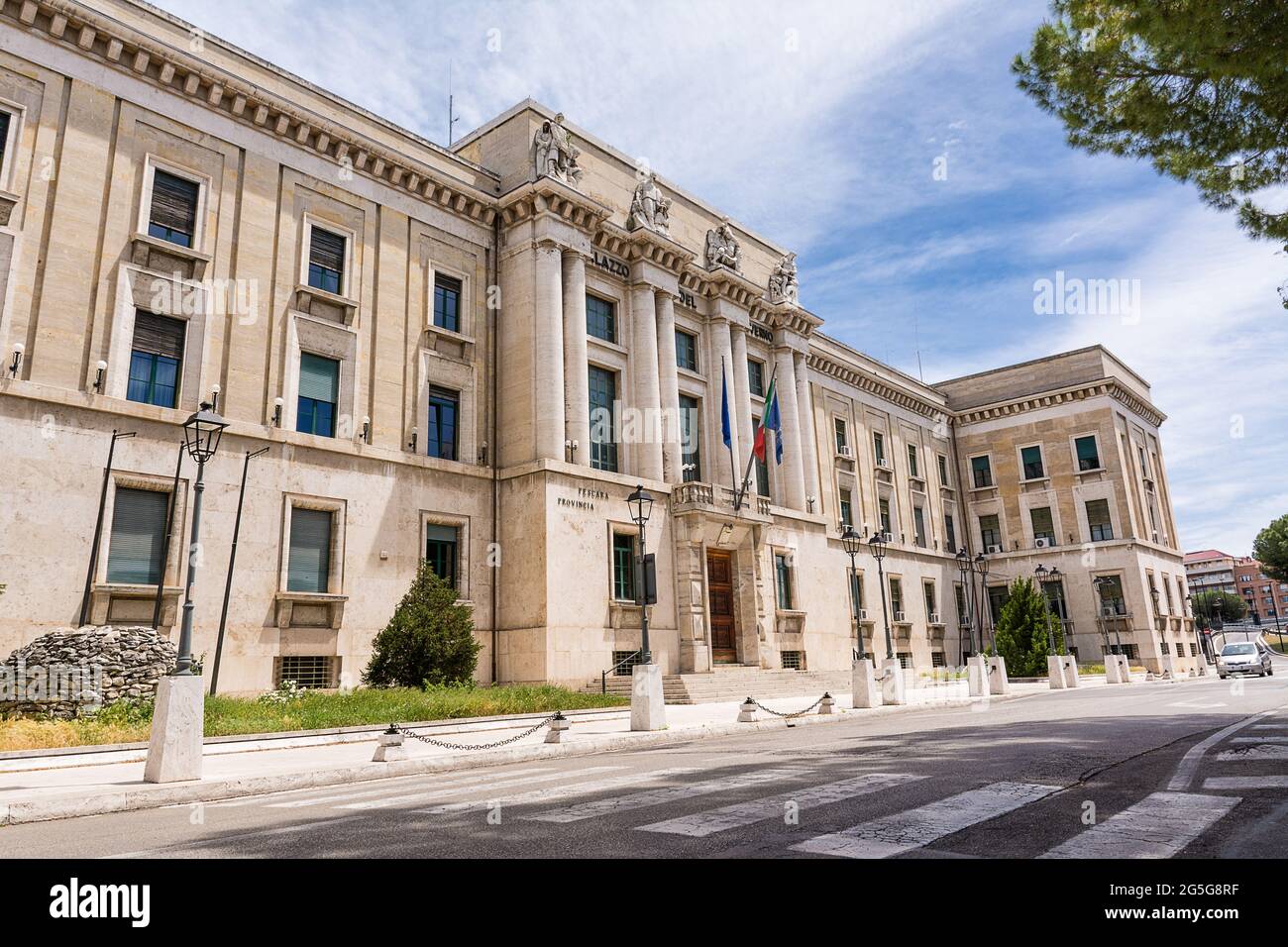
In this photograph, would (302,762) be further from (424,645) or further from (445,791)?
(424,645)

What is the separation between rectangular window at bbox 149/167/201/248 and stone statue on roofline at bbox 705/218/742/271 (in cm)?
1845

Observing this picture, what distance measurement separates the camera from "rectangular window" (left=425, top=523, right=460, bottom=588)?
24172 mm

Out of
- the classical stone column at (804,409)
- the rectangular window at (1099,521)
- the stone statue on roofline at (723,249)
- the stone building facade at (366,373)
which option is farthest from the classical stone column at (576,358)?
the rectangular window at (1099,521)

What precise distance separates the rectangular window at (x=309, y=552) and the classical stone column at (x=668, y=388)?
11634 mm

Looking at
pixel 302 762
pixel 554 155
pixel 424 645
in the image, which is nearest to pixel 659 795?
pixel 302 762

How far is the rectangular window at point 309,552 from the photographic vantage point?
2108cm

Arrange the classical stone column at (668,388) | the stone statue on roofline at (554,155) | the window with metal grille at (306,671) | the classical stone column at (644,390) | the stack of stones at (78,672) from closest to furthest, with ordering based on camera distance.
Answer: the stack of stones at (78,672)
the window with metal grille at (306,671)
the stone statue on roofline at (554,155)
the classical stone column at (644,390)
the classical stone column at (668,388)

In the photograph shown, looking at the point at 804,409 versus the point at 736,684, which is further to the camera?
the point at 804,409

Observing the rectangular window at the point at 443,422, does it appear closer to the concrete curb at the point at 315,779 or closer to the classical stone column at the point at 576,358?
the classical stone column at the point at 576,358

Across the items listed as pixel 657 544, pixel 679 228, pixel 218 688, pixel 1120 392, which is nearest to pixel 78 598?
pixel 218 688

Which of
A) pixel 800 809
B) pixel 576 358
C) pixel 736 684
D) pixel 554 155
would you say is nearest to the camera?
pixel 800 809

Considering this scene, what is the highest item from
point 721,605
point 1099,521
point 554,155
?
point 554,155

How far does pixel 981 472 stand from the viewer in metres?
52.5

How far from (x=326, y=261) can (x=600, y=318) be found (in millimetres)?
9478
